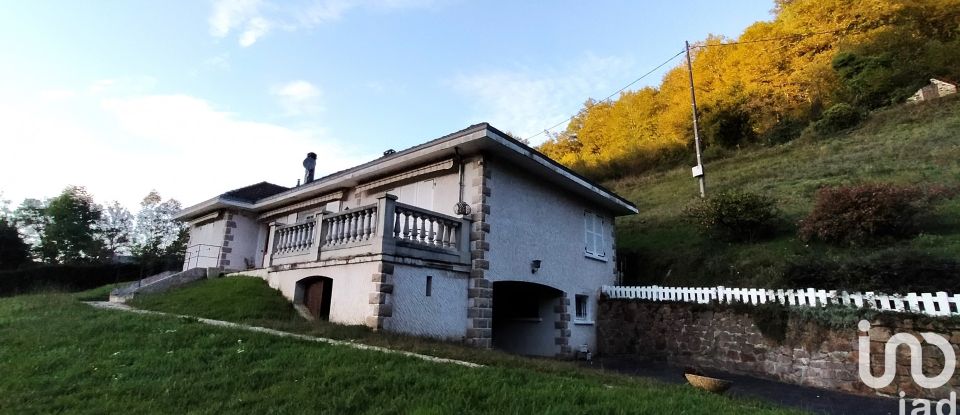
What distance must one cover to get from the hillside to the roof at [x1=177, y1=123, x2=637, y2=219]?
2324 mm

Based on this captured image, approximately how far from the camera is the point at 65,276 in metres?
24.8

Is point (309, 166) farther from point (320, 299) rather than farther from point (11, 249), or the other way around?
point (11, 249)

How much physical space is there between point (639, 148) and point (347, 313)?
28.5m

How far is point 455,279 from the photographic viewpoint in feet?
31.3

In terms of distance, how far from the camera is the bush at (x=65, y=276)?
23.5m

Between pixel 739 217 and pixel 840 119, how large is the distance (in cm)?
1713

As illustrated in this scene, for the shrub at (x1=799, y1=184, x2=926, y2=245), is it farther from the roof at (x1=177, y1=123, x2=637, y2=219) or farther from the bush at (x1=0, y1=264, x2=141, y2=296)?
the bush at (x1=0, y1=264, x2=141, y2=296)

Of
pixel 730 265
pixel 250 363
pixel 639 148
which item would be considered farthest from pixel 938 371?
pixel 639 148

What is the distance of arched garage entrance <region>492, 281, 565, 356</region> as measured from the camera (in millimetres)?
12062

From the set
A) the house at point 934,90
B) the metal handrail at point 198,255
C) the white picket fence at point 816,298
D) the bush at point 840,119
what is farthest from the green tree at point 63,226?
the house at point 934,90

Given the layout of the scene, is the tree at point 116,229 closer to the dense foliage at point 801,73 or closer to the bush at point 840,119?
the dense foliage at point 801,73

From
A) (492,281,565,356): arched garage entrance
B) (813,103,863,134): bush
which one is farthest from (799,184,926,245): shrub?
(813,103,863,134): bush

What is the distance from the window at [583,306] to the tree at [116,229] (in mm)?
37351

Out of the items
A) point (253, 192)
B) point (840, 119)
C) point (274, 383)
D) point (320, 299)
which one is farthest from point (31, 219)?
point (840, 119)
